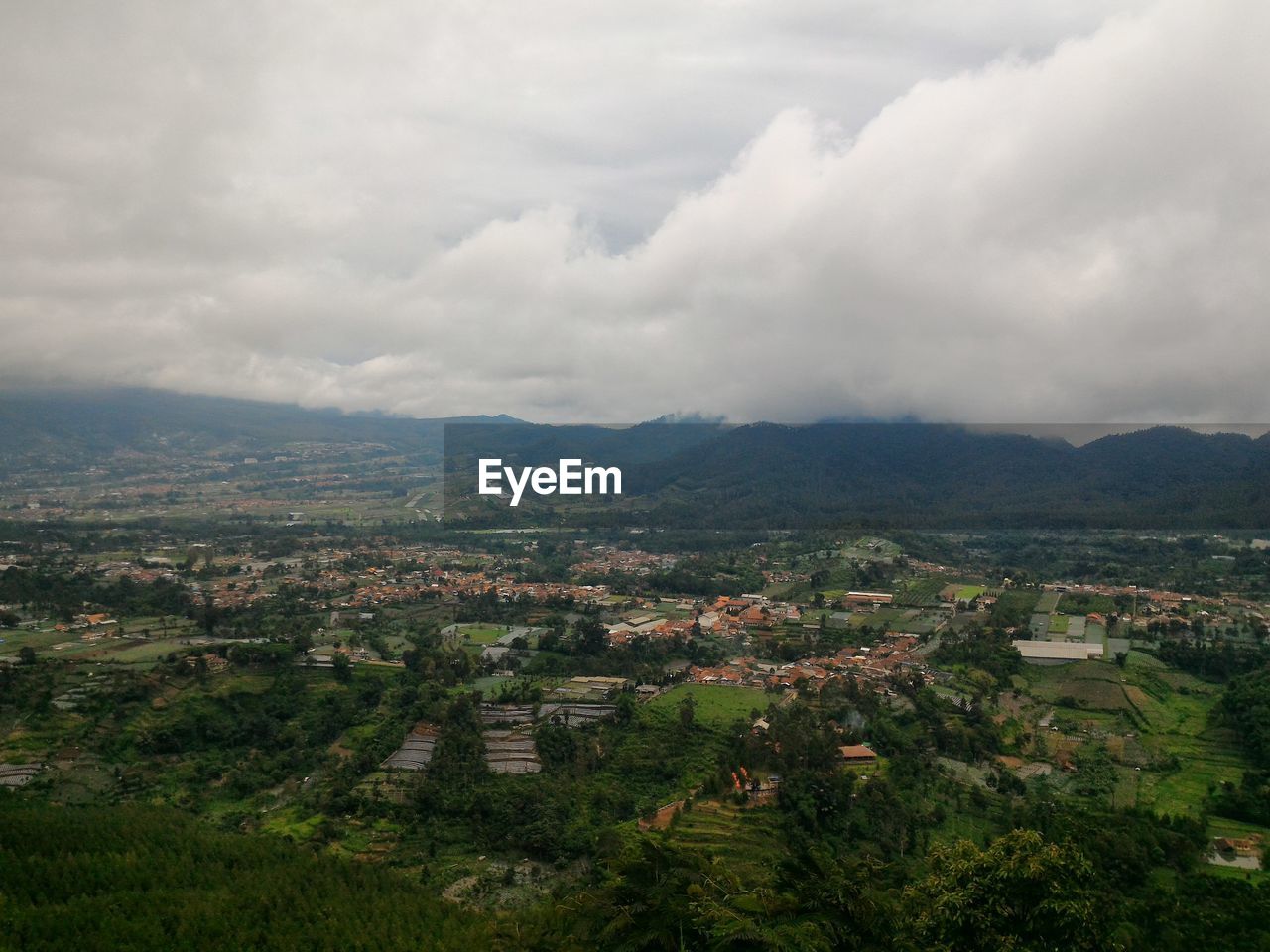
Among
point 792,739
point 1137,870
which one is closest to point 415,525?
point 792,739

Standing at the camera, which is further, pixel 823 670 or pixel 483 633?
pixel 483 633

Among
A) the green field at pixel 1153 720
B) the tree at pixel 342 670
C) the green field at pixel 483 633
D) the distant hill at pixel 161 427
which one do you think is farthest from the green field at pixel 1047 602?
the distant hill at pixel 161 427

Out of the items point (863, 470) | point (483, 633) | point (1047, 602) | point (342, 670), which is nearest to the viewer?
point (342, 670)

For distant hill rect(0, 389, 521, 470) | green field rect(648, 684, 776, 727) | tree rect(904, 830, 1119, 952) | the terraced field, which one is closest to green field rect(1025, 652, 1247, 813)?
the terraced field

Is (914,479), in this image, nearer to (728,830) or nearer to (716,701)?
(716,701)

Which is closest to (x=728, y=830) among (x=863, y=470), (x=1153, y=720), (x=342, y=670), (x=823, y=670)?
(x=823, y=670)

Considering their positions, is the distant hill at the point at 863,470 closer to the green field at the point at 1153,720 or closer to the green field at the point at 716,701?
the green field at the point at 1153,720
